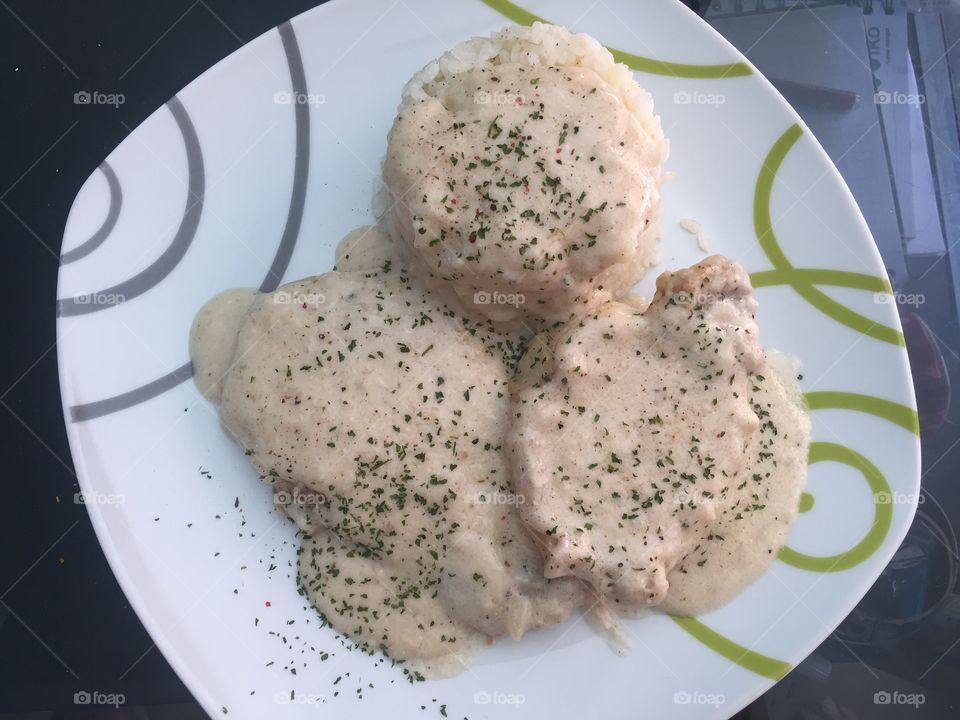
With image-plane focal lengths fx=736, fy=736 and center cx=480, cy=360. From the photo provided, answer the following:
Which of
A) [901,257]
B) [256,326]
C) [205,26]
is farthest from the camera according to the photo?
[901,257]

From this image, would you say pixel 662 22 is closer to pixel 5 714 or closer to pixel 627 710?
pixel 627 710

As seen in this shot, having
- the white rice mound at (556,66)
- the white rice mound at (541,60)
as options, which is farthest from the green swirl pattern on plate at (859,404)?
the white rice mound at (541,60)

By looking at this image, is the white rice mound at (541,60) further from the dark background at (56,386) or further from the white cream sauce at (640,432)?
the dark background at (56,386)

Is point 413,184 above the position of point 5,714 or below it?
above

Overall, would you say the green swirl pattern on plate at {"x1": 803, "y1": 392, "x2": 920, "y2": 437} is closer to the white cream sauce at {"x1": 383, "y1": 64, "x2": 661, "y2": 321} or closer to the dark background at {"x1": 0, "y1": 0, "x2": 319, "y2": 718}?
the white cream sauce at {"x1": 383, "y1": 64, "x2": 661, "y2": 321}

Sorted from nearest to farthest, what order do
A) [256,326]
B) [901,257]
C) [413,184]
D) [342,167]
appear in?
1. [413,184]
2. [256,326]
3. [342,167]
4. [901,257]

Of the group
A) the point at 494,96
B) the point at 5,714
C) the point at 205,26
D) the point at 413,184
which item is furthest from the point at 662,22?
the point at 5,714

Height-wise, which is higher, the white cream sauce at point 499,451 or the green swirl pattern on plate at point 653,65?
the green swirl pattern on plate at point 653,65

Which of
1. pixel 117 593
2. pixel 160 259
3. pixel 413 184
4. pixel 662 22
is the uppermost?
pixel 662 22
